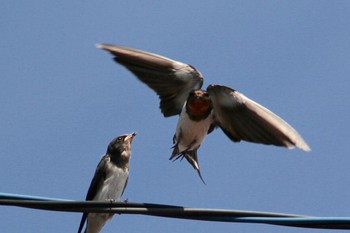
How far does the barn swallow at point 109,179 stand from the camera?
8672mm

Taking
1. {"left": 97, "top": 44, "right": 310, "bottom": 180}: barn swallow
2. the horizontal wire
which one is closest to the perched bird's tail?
{"left": 97, "top": 44, "right": 310, "bottom": 180}: barn swallow

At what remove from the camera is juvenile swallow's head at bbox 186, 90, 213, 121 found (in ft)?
26.1

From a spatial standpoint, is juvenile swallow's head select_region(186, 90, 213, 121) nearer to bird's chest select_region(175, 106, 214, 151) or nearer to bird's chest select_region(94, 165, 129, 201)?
bird's chest select_region(175, 106, 214, 151)

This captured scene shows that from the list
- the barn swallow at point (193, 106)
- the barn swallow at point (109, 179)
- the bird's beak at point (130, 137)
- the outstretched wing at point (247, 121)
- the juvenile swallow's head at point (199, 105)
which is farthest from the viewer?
the bird's beak at point (130, 137)

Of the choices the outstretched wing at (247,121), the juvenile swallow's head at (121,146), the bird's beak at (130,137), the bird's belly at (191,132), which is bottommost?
the juvenile swallow's head at (121,146)

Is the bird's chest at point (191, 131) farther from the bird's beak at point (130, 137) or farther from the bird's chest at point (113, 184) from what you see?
the bird's beak at point (130, 137)

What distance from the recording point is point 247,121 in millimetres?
7539

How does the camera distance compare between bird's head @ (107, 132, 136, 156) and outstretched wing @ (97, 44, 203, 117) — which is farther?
bird's head @ (107, 132, 136, 156)

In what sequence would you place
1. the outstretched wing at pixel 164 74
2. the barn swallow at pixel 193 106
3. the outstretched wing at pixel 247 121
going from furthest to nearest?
the outstretched wing at pixel 164 74
the barn swallow at pixel 193 106
the outstretched wing at pixel 247 121

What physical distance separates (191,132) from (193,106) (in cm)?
25

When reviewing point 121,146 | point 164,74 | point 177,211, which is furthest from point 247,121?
point 177,211

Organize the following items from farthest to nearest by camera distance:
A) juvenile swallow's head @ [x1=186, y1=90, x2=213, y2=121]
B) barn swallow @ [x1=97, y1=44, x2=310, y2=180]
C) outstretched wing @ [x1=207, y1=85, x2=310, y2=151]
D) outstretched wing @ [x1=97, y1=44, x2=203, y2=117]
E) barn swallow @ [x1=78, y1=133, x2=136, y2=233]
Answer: barn swallow @ [x1=78, y1=133, x2=136, y2=233] < juvenile swallow's head @ [x1=186, y1=90, x2=213, y2=121] < outstretched wing @ [x1=97, y1=44, x2=203, y2=117] < barn swallow @ [x1=97, y1=44, x2=310, y2=180] < outstretched wing @ [x1=207, y1=85, x2=310, y2=151]

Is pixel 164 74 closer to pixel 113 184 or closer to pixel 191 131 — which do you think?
pixel 191 131

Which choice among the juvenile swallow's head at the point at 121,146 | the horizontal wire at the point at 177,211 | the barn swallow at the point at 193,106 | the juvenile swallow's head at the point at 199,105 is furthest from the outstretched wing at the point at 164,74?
the horizontal wire at the point at 177,211
